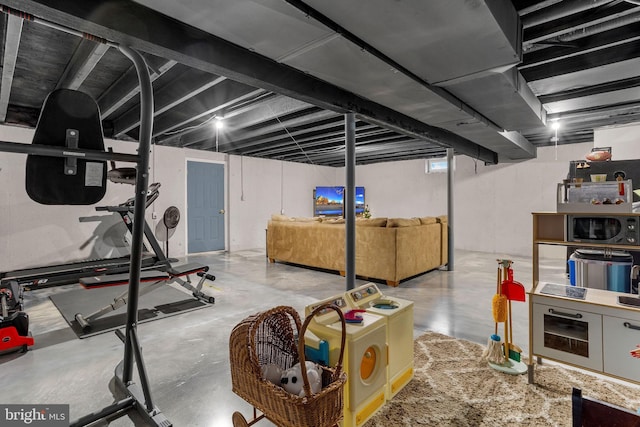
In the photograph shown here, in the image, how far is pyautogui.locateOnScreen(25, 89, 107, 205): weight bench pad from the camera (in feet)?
5.40

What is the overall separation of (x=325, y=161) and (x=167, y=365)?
8.24 meters

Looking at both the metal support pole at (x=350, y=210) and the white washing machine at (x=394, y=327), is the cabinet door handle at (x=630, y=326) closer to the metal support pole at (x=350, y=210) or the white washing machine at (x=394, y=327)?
the white washing machine at (x=394, y=327)

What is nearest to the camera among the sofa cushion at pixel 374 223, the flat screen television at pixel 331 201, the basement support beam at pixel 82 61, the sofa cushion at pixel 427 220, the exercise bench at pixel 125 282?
the basement support beam at pixel 82 61

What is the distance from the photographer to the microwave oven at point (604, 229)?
1930 millimetres

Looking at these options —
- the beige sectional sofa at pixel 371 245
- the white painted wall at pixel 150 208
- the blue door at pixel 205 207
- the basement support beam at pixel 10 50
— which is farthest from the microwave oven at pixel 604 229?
the blue door at pixel 205 207

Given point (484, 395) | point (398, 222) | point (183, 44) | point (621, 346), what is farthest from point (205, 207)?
point (621, 346)

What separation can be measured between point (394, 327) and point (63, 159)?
2149 mm

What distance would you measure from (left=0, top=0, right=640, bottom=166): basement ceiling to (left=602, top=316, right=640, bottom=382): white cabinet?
188cm

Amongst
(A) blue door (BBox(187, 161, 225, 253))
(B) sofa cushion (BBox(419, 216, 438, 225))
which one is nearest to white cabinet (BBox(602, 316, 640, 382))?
(B) sofa cushion (BBox(419, 216, 438, 225))

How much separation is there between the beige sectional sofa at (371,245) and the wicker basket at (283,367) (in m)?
3.20

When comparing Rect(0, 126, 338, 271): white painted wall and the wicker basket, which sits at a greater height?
Rect(0, 126, 338, 271): white painted wall

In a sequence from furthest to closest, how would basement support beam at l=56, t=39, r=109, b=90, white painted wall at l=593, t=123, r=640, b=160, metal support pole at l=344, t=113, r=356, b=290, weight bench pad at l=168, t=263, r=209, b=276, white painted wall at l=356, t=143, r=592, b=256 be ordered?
white painted wall at l=356, t=143, r=592, b=256 → white painted wall at l=593, t=123, r=640, b=160 → weight bench pad at l=168, t=263, r=209, b=276 → metal support pole at l=344, t=113, r=356, b=290 → basement support beam at l=56, t=39, r=109, b=90

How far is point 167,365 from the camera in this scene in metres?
A: 2.43

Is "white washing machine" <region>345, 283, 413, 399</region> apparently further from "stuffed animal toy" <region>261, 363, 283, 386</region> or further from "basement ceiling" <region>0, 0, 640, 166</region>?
"basement ceiling" <region>0, 0, 640, 166</region>
